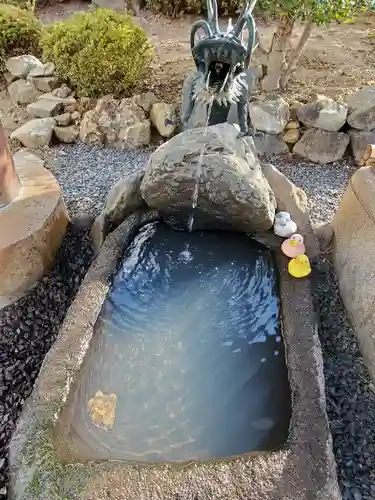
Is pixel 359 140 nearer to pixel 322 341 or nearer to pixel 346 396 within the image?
pixel 322 341

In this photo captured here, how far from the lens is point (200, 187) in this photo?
3.07 metres

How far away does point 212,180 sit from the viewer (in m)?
3.04

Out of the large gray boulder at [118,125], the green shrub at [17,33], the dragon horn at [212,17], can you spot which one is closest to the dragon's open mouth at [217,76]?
the dragon horn at [212,17]

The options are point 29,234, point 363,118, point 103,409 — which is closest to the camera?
point 103,409

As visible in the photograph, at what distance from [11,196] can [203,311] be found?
1.72m

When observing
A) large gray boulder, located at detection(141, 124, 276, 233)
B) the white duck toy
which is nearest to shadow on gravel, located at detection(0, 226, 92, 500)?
large gray boulder, located at detection(141, 124, 276, 233)

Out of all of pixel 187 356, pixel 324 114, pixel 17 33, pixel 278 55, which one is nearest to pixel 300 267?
pixel 187 356

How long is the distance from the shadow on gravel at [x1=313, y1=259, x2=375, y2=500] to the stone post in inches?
89.4

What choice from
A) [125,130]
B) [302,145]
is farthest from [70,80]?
[302,145]

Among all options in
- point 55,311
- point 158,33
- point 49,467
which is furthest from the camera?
point 158,33

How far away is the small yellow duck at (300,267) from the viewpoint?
3.02 meters

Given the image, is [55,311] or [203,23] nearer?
[203,23]

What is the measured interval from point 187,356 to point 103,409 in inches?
21.1

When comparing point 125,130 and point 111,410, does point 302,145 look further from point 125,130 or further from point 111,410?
point 111,410
